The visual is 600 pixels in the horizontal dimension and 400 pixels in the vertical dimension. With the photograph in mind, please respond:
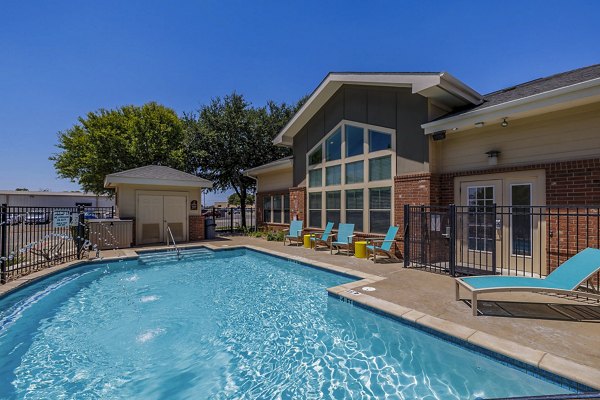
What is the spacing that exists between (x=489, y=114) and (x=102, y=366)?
8521mm

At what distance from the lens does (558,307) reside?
4.35 m

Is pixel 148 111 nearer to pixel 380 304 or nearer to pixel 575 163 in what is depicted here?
pixel 380 304

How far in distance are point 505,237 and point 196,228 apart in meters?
12.3

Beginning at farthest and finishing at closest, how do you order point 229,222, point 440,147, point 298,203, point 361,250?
point 229,222, point 298,203, point 361,250, point 440,147

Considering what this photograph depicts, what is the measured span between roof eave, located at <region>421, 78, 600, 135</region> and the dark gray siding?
92cm

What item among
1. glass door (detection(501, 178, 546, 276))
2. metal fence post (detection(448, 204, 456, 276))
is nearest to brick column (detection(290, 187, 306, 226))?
metal fence post (detection(448, 204, 456, 276))

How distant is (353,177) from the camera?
32.9 feet

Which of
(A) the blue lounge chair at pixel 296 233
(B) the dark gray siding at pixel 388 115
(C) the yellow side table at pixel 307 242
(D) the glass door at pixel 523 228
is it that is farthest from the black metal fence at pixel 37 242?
(D) the glass door at pixel 523 228

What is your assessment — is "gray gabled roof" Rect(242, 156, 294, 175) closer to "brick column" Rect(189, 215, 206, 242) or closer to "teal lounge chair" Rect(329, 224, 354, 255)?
"brick column" Rect(189, 215, 206, 242)

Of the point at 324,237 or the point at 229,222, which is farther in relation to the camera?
the point at 229,222

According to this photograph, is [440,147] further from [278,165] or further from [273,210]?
[273,210]

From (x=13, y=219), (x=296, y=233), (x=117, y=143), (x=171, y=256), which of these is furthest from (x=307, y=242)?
(x=117, y=143)

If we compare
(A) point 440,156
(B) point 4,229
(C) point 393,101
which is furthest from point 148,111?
(A) point 440,156

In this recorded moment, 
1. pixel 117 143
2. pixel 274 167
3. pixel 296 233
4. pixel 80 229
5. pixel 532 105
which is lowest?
pixel 296 233
